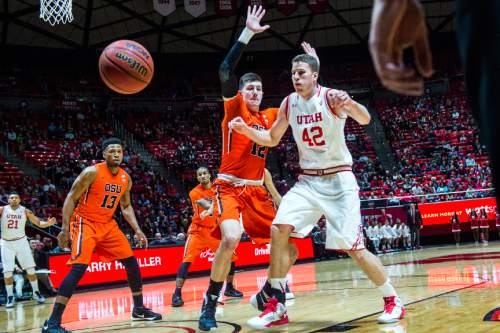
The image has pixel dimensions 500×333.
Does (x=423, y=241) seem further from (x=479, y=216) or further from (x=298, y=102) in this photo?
(x=298, y=102)

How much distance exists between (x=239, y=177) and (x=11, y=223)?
6.96 meters

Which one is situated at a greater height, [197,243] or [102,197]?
[102,197]

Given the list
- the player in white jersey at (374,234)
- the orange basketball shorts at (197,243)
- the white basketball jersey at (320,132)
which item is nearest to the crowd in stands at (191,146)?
the player in white jersey at (374,234)

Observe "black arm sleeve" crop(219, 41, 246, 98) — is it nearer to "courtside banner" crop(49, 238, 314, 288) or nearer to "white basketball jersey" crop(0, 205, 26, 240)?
"white basketball jersey" crop(0, 205, 26, 240)

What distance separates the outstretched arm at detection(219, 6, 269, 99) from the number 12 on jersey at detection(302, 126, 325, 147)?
72 cm

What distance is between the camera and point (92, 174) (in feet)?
18.3

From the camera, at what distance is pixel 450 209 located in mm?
21531

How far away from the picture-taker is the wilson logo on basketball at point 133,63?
19.8 ft

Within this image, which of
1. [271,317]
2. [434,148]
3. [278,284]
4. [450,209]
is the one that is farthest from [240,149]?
[434,148]

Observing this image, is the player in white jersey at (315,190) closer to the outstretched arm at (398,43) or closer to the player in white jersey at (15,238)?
the outstretched arm at (398,43)

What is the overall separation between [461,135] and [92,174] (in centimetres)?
2367

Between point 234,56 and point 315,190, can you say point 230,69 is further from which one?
point 315,190

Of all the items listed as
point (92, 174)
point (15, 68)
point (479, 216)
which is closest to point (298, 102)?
point (92, 174)

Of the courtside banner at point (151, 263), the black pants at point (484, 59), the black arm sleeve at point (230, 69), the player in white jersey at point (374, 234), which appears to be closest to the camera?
the black pants at point (484, 59)
